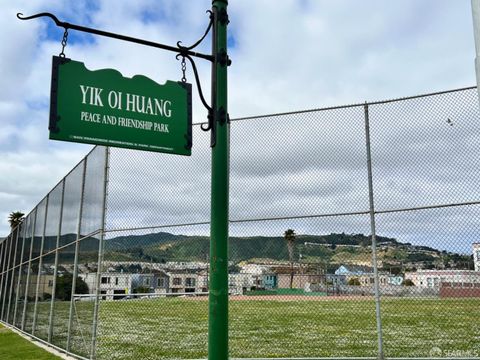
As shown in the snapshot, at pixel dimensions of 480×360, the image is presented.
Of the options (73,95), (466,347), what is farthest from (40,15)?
(466,347)

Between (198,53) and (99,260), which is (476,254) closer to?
(198,53)

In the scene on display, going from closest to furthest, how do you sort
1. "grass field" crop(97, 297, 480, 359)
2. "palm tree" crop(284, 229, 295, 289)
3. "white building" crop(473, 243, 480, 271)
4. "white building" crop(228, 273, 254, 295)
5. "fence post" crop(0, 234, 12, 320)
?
1. "white building" crop(473, 243, 480, 271)
2. "palm tree" crop(284, 229, 295, 289)
3. "white building" crop(228, 273, 254, 295)
4. "grass field" crop(97, 297, 480, 359)
5. "fence post" crop(0, 234, 12, 320)

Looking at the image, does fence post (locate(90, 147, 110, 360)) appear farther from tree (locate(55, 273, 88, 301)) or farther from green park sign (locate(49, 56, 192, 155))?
green park sign (locate(49, 56, 192, 155))

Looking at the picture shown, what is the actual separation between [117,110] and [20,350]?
356 inches

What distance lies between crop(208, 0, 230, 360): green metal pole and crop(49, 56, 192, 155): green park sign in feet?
1.38

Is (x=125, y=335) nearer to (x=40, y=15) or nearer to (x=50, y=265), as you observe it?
(x=50, y=265)

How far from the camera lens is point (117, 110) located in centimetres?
421

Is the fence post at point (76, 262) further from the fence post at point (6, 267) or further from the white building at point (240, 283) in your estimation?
the fence post at point (6, 267)

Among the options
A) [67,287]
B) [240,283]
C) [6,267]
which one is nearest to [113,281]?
[240,283]

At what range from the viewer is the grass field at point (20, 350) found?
393 inches

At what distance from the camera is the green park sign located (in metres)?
4.04

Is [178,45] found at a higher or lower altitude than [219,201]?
higher

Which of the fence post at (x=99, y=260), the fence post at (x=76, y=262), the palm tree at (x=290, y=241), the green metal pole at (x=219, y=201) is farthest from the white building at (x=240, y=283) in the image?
the green metal pole at (x=219, y=201)

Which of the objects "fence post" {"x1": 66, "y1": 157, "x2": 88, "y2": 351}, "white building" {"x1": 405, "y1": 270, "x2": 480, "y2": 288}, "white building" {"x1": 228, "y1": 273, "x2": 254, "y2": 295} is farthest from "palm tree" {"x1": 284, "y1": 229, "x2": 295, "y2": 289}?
"fence post" {"x1": 66, "y1": 157, "x2": 88, "y2": 351}
